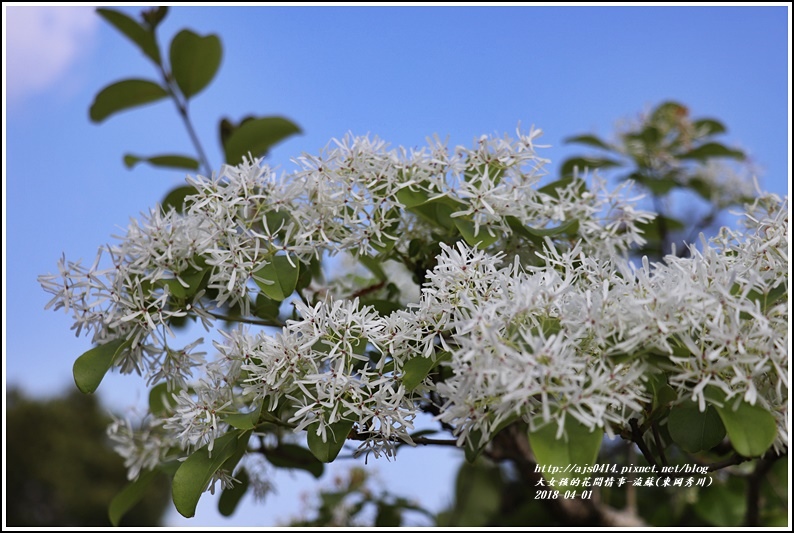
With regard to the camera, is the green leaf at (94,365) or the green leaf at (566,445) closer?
the green leaf at (566,445)

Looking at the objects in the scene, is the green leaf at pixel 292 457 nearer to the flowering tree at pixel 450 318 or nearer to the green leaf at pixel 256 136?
the flowering tree at pixel 450 318

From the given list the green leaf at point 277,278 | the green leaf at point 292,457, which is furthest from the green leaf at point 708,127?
the green leaf at point 277,278

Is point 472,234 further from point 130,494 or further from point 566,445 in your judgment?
point 130,494

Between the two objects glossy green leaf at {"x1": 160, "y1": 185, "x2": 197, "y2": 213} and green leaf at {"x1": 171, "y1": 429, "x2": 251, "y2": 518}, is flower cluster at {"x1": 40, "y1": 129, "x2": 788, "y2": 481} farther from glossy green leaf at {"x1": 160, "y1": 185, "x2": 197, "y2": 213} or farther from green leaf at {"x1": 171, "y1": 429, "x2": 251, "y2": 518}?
glossy green leaf at {"x1": 160, "y1": 185, "x2": 197, "y2": 213}

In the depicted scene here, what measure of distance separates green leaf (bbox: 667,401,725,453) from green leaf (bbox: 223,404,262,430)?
1.63 ft

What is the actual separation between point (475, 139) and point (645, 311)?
462 mm

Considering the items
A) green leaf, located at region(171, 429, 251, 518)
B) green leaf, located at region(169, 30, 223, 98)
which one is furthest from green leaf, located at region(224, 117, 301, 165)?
green leaf, located at region(171, 429, 251, 518)

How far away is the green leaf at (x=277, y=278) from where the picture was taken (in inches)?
38.3

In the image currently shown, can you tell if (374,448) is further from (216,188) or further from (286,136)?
(286,136)

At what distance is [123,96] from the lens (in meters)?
1.70

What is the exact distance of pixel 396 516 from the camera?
1853 millimetres

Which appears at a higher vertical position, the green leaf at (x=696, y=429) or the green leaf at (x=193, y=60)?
the green leaf at (x=193, y=60)

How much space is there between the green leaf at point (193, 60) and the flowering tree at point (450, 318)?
0.72 metres

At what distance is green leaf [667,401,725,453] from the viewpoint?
2.68 ft
